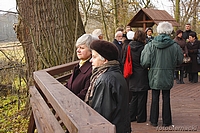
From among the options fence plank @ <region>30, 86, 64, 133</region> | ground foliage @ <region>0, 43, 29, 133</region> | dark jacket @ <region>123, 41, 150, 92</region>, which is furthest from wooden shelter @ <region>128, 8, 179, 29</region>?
fence plank @ <region>30, 86, 64, 133</region>

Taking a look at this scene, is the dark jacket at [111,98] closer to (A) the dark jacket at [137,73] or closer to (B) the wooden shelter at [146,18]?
(A) the dark jacket at [137,73]

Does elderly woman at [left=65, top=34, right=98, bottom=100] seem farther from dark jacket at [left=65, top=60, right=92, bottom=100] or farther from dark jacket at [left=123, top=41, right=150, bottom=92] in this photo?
dark jacket at [left=123, top=41, right=150, bottom=92]

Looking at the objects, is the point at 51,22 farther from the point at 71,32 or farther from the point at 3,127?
the point at 3,127

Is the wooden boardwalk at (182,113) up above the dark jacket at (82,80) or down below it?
below

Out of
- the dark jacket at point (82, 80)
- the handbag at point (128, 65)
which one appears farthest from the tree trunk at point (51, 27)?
the dark jacket at point (82, 80)

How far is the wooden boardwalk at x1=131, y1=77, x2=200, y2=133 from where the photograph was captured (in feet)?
14.3

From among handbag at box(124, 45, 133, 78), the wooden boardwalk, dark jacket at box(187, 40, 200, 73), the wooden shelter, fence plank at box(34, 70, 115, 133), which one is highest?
the wooden shelter

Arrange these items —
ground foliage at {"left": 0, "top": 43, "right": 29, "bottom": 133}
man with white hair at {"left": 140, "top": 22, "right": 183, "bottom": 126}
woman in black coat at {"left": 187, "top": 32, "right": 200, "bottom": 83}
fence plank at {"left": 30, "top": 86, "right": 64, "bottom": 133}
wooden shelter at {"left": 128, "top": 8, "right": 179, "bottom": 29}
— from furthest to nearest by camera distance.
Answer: wooden shelter at {"left": 128, "top": 8, "right": 179, "bottom": 29} → woman in black coat at {"left": 187, "top": 32, "right": 200, "bottom": 83} → ground foliage at {"left": 0, "top": 43, "right": 29, "bottom": 133} → man with white hair at {"left": 140, "top": 22, "right": 183, "bottom": 126} → fence plank at {"left": 30, "top": 86, "right": 64, "bottom": 133}

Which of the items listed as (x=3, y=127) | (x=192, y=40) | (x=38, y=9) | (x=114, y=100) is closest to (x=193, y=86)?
(x=192, y=40)

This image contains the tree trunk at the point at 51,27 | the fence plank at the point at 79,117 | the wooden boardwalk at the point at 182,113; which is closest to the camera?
the fence plank at the point at 79,117

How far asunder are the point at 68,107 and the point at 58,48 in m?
4.08

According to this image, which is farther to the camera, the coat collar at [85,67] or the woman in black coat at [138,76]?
the woman in black coat at [138,76]

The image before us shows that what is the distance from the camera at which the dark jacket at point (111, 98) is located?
7.12ft

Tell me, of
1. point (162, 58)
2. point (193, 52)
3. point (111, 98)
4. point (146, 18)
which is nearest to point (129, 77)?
point (162, 58)
